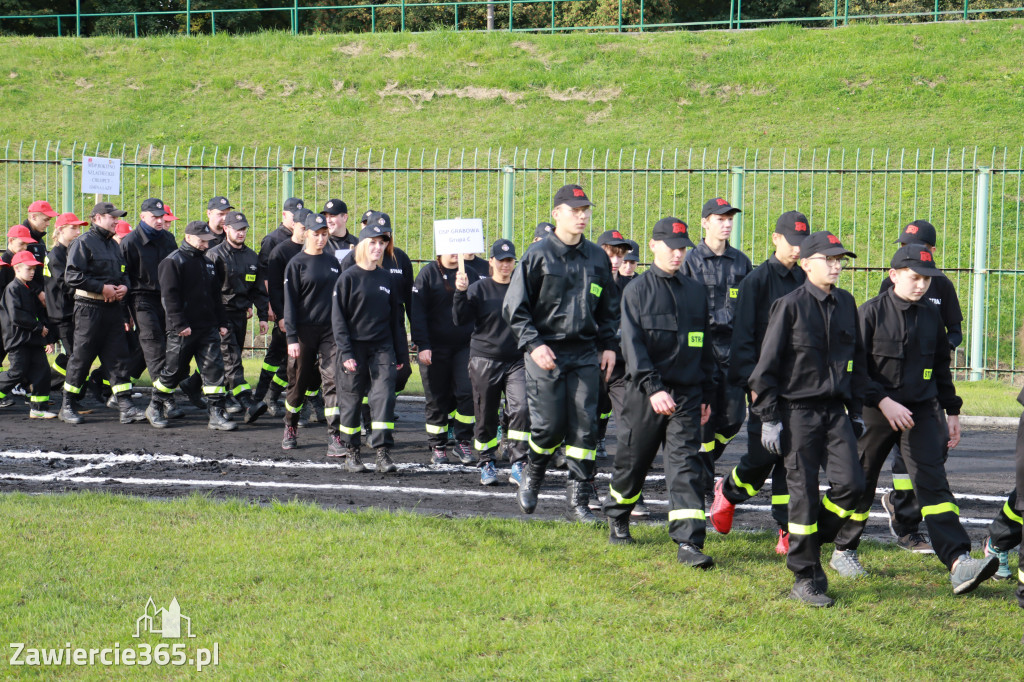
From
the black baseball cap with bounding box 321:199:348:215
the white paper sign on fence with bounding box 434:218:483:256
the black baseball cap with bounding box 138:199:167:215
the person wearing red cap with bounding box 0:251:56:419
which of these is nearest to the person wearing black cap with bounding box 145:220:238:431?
the black baseball cap with bounding box 138:199:167:215

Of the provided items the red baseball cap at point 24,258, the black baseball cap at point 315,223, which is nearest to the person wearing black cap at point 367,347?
the black baseball cap at point 315,223

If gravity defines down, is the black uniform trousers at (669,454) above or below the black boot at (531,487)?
above

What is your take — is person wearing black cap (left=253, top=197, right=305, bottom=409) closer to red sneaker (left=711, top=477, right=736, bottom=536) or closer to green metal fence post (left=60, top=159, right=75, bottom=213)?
green metal fence post (left=60, top=159, right=75, bottom=213)

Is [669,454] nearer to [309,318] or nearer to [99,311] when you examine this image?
[309,318]

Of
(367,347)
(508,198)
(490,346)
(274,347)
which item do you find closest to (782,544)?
(490,346)

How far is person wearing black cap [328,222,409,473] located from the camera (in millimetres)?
9070

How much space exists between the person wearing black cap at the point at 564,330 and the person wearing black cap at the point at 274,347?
493 cm

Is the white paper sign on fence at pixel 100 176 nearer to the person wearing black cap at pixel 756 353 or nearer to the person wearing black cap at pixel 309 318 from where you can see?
the person wearing black cap at pixel 309 318

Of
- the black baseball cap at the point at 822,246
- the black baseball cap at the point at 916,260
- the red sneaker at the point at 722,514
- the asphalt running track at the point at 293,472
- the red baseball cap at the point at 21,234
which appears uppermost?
the red baseball cap at the point at 21,234

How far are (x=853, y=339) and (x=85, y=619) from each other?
13.9 ft

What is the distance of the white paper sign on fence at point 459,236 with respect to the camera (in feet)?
30.8

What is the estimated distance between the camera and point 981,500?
818 centimetres

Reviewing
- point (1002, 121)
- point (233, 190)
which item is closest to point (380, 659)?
point (233, 190)

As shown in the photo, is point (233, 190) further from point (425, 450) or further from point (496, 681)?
point (496, 681)
